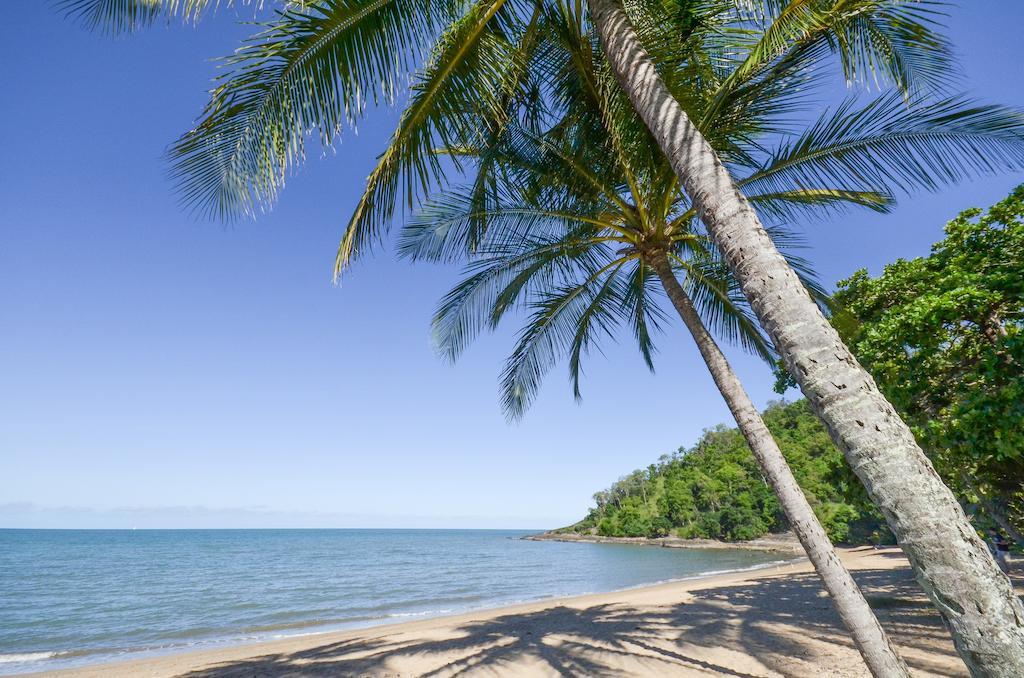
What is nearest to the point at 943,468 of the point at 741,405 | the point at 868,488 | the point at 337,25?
the point at 741,405

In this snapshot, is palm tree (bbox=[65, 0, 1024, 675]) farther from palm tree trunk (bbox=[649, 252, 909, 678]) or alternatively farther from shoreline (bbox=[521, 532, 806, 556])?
shoreline (bbox=[521, 532, 806, 556])

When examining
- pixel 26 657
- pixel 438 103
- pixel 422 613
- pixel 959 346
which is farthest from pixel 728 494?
pixel 438 103

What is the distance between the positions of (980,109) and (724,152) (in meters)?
2.36

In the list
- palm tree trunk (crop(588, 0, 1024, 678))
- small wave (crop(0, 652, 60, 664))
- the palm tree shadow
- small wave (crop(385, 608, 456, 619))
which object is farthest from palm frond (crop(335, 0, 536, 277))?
small wave (crop(385, 608, 456, 619))

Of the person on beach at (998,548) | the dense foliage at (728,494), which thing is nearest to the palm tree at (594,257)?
the person on beach at (998,548)

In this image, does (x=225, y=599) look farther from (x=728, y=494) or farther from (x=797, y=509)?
(x=728, y=494)

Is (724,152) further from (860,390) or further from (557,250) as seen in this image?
(860,390)

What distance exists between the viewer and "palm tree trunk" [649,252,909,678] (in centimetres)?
321

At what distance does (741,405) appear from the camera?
4.57m

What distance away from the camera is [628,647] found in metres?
7.02

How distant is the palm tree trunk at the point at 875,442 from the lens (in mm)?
1777

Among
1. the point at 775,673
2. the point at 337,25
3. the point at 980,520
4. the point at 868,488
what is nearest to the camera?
the point at 868,488

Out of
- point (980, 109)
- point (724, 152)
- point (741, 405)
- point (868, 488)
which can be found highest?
point (724, 152)

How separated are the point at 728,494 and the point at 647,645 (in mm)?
53317
